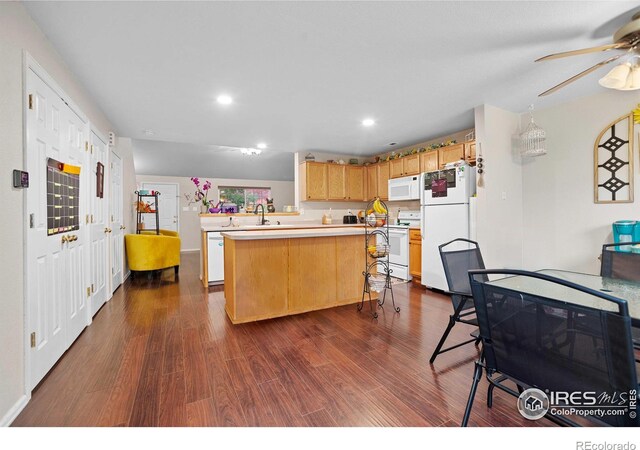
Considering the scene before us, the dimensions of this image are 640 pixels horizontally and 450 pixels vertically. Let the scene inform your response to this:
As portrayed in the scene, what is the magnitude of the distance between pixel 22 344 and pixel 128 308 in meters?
1.71

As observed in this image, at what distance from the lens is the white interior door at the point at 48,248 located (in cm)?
171

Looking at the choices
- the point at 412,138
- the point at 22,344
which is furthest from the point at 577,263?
the point at 22,344

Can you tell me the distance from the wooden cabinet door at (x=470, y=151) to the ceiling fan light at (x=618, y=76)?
1.82 metres

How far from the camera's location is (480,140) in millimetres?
3408

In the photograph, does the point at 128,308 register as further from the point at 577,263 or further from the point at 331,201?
the point at 577,263

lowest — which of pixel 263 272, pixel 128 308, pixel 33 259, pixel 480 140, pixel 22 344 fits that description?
pixel 128 308

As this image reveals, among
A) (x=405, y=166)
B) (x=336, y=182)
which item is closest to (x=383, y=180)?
(x=405, y=166)

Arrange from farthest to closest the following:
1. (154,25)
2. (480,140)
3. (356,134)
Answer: (356,134)
(480,140)
(154,25)

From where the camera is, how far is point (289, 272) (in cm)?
303

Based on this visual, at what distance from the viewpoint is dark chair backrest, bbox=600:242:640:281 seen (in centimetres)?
175

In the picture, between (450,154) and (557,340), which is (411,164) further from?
(557,340)

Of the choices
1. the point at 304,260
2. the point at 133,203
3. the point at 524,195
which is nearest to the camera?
the point at 304,260

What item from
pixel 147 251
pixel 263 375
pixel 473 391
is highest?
pixel 147 251

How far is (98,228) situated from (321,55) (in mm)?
2971
